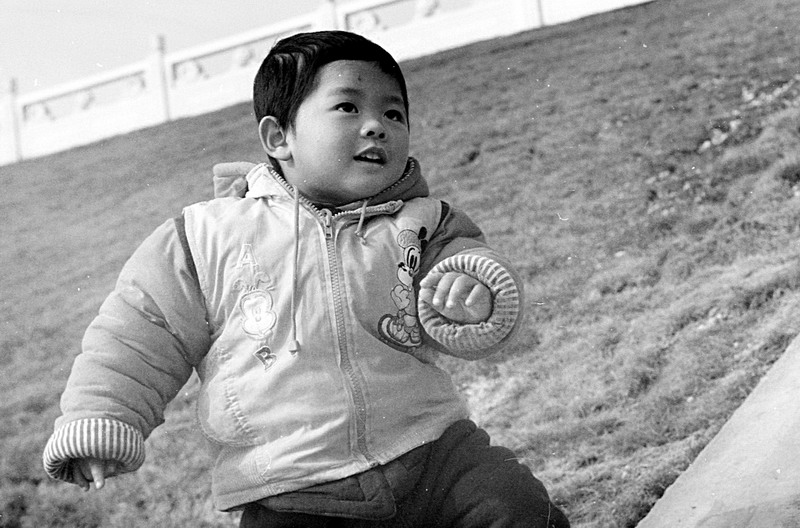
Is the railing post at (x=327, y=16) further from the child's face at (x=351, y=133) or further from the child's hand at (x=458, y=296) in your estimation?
the child's hand at (x=458, y=296)

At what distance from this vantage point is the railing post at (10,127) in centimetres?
240

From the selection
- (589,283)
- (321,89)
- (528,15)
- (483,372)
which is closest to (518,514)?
(321,89)

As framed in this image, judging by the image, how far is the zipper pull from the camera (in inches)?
43.3

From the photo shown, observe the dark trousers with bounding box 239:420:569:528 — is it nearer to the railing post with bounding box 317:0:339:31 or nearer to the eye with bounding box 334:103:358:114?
the eye with bounding box 334:103:358:114

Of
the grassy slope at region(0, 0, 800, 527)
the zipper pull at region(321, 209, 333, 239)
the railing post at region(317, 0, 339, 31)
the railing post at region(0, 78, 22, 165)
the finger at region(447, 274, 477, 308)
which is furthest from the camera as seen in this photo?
the railing post at region(0, 78, 22, 165)

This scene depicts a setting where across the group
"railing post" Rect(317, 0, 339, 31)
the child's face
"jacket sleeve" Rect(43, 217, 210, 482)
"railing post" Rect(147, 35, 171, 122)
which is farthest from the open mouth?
"railing post" Rect(147, 35, 171, 122)

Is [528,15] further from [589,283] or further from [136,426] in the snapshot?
[136,426]

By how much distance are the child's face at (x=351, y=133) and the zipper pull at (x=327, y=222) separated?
1.1 inches

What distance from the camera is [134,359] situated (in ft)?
3.52

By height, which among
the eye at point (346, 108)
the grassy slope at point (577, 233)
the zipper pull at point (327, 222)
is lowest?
the grassy slope at point (577, 233)

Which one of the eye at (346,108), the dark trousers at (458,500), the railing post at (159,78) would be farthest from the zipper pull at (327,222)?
the railing post at (159,78)

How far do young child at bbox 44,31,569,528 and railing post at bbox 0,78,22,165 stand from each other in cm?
135

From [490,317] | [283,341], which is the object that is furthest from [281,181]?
[490,317]

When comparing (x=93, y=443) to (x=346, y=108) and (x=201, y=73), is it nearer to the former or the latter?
(x=346, y=108)
